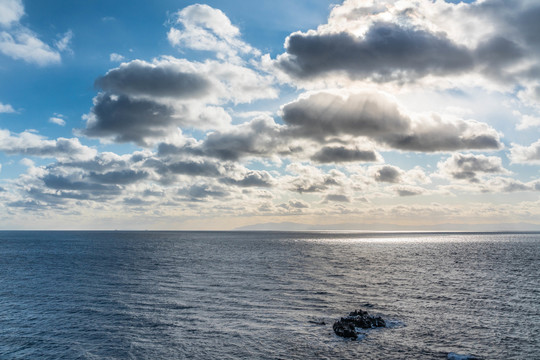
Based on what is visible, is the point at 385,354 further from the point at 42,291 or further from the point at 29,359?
the point at 42,291

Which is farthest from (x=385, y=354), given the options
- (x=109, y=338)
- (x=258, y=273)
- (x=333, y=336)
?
(x=258, y=273)

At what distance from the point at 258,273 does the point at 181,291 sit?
26.8 meters

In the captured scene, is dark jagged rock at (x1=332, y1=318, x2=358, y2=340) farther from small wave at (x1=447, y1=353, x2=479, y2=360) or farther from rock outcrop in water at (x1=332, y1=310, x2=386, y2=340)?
small wave at (x1=447, y1=353, x2=479, y2=360)

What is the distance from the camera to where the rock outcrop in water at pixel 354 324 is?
40150mm

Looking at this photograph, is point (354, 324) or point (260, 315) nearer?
point (354, 324)

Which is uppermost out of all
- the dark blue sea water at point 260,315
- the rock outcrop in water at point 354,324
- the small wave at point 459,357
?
the rock outcrop in water at point 354,324

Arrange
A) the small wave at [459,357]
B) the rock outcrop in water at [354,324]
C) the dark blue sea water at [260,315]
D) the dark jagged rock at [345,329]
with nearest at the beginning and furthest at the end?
the small wave at [459,357] → the dark blue sea water at [260,315] → the dark jagged rock at [345,329] → the rock outcrop in water at [354,324]

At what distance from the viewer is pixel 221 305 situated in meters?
53.9

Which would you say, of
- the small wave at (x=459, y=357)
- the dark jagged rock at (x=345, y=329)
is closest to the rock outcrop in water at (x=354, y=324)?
the dark jagged rock at (x=345, y=329)

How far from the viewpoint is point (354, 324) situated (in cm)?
4356

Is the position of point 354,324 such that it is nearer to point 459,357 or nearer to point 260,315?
point 459,357

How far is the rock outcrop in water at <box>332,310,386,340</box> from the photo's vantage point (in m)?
40.2

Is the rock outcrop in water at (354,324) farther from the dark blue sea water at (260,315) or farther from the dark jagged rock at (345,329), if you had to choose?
the dark blue sea water at (260,315)

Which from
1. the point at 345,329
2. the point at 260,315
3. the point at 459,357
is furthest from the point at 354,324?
the point at 260,315
